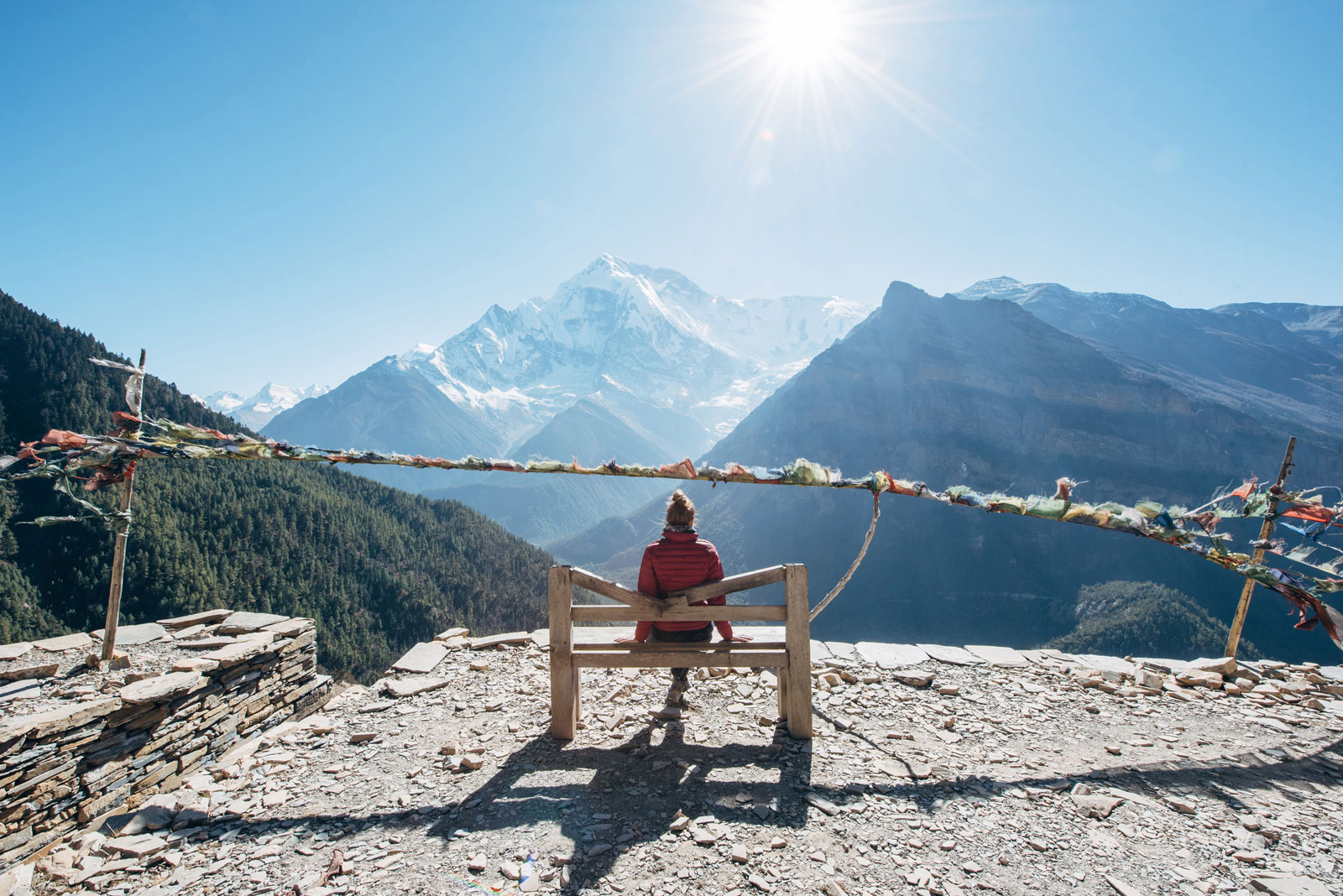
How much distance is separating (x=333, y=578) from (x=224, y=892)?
257ft

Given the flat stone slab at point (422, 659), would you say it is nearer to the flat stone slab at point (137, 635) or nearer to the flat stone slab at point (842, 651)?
the flat stone slab at point (137, 635)

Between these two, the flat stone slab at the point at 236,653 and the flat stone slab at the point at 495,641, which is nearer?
the flat stone slab at the point at 236,653

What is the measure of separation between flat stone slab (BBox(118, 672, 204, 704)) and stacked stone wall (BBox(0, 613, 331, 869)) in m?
0.01

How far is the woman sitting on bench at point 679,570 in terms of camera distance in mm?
5539

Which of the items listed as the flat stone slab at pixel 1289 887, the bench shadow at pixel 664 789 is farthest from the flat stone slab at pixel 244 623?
the flat stone slab at pixel 1289 887

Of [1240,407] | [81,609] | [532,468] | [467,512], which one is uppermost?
[1240,407]

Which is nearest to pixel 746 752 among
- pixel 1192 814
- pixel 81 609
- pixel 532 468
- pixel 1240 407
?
pixel 1192 814

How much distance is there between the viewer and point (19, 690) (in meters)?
6.75

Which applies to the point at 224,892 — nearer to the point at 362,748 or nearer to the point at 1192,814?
the point at 362,748

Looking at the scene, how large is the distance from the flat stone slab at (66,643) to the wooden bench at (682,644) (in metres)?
7.45

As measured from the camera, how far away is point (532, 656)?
8.09 metres

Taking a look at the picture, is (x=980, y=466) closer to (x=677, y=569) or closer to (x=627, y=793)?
(x=677, y=569)

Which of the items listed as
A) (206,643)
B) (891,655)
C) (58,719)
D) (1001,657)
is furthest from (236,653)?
(1001,657)

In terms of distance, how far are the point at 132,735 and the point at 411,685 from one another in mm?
3110
